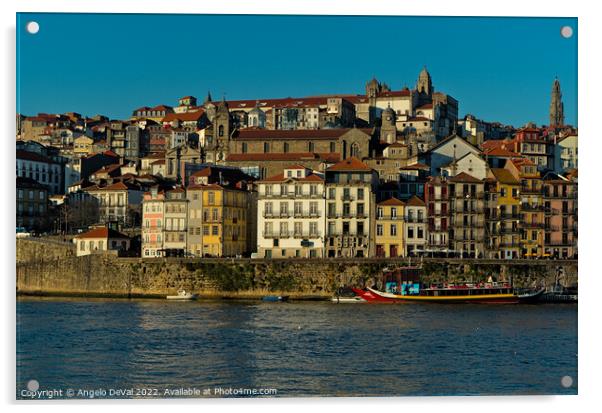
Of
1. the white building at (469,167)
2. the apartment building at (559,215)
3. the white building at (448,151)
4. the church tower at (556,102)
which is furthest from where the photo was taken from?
the white building at (448,151)

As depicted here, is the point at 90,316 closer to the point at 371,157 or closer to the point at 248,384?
the point at 248,384

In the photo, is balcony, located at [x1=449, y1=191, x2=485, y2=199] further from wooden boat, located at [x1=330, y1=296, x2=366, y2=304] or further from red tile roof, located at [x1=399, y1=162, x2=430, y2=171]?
wooden boat, located at [x1=330, y1=296, x2=366, y2=304]

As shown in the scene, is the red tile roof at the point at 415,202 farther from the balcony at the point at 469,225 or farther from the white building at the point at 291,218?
the white building at the point at 291,218

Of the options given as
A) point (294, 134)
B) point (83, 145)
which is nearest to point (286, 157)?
point (294, 134)

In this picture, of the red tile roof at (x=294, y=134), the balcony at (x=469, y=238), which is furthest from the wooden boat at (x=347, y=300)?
the red tile roof at (x=294, y=134)
